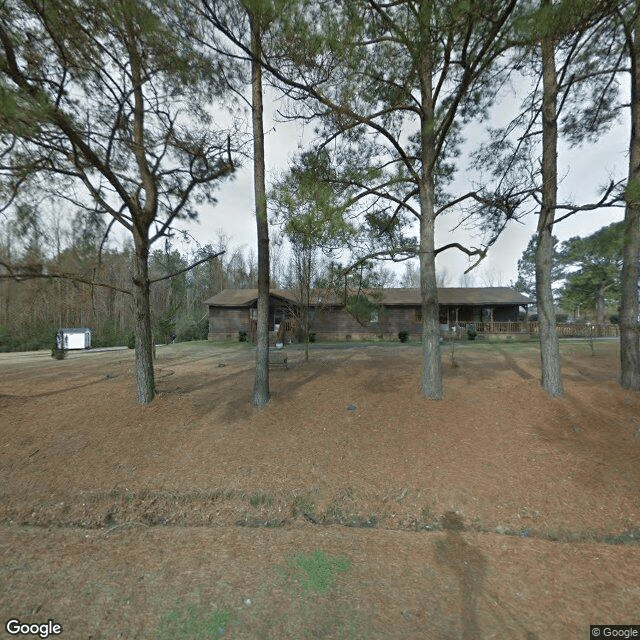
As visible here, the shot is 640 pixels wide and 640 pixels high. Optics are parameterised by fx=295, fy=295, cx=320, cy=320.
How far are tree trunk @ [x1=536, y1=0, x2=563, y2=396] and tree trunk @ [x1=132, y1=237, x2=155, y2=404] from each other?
883 centimetres

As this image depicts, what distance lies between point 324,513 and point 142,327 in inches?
209

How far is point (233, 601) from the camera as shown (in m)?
2.56

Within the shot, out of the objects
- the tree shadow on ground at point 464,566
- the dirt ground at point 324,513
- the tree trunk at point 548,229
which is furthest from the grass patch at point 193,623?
the tree trunk at point 548,229

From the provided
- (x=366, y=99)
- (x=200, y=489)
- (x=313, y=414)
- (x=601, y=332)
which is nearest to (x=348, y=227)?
(x=366, y=99)

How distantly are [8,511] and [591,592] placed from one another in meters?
6.71

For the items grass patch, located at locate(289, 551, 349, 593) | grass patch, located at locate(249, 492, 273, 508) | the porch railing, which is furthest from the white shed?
the porch railing

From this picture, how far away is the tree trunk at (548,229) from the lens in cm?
645

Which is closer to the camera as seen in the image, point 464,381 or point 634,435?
point 634,435

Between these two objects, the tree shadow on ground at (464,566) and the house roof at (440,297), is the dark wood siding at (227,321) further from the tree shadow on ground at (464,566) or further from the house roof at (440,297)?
the tree shadow on ground at (464,566)

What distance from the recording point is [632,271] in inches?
270

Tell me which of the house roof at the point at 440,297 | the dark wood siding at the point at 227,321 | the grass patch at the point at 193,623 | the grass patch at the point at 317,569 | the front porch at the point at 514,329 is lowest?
the grass patch at the point at 317,569

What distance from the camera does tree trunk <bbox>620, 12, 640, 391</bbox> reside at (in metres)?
6.64

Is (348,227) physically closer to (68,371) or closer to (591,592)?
(591,592)

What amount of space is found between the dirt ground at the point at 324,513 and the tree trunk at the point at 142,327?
38 centimetres
